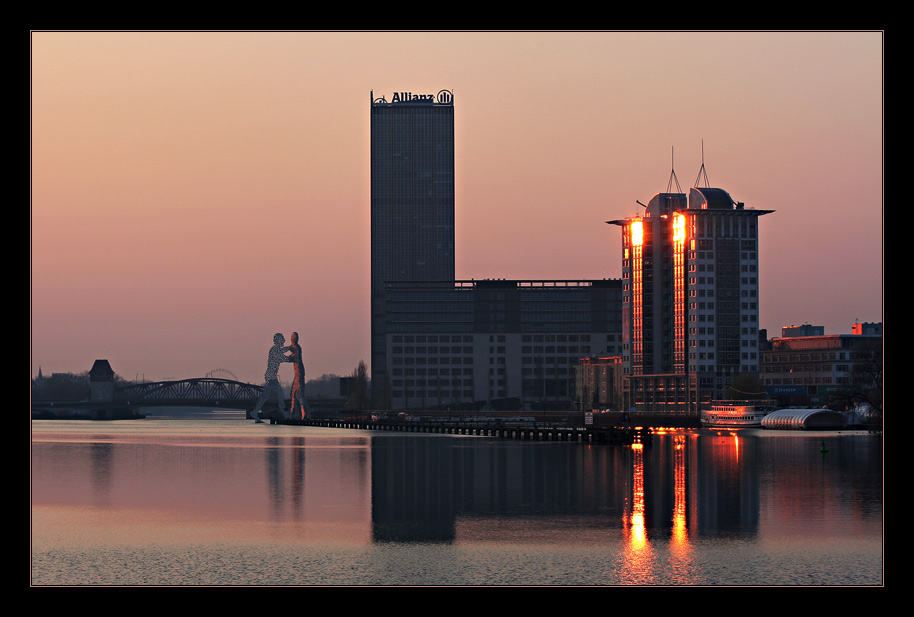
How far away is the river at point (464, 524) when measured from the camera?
4547 cm

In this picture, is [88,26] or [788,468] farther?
[788,468]

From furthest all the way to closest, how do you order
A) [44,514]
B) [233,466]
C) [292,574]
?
[233,466] → [44,514] → [292,574]

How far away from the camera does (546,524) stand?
5972 cm

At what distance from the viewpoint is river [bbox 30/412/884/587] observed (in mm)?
45469

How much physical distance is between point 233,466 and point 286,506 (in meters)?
45.0

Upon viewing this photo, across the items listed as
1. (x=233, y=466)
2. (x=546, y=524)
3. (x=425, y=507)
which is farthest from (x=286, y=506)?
(x=233, y=466)

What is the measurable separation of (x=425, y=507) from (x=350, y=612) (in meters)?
33.7

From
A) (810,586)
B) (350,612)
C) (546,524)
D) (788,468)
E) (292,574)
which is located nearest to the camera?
(350,612)

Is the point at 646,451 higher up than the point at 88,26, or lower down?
lower down

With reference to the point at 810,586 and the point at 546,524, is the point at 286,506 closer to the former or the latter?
the point at 546,524

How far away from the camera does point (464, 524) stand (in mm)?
59656
